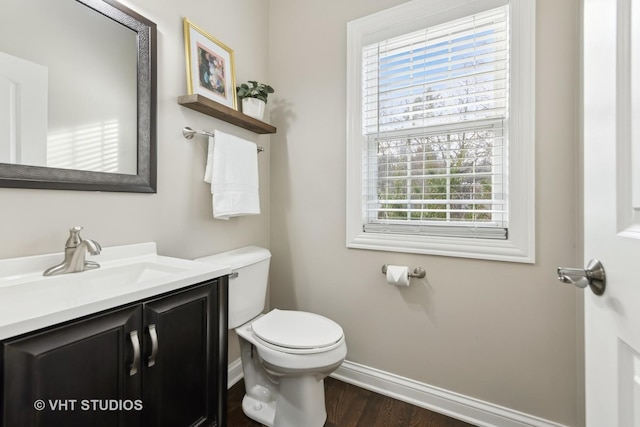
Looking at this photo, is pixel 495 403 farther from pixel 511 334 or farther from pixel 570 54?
pixel 570 54

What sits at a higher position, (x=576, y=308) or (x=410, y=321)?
(x=576, y=308)

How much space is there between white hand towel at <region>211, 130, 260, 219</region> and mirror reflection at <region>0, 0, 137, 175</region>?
36cm

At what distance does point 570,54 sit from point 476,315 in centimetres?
122

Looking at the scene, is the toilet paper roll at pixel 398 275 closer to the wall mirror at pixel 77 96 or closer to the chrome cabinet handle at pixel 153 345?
the chrome cabinet handle at pixel 153 345

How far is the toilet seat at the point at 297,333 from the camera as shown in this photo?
1.24 metres

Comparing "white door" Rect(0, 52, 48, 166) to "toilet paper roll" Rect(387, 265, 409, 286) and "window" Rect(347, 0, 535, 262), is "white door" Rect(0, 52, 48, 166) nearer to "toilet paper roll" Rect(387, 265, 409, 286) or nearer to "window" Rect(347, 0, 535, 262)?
"window" Rect(347, 0, 535, 262)

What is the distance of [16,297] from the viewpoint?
32.9 inches

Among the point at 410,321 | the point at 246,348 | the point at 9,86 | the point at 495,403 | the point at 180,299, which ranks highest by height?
the point at 9,86

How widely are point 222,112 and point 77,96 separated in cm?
58

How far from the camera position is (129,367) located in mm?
804

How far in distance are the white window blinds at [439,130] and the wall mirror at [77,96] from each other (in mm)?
1127

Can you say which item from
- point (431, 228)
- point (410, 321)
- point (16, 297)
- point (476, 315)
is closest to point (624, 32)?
point (431, 228)

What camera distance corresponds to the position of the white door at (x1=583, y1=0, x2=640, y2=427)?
470 mm

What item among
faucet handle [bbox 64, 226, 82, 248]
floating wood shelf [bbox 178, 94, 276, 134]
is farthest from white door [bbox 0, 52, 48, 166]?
floating wood shelf [bbox 178, 94, 276, 134]
